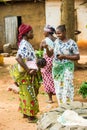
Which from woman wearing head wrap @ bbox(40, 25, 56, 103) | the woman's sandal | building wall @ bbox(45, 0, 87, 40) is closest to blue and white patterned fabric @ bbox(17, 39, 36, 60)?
the woman's sandal

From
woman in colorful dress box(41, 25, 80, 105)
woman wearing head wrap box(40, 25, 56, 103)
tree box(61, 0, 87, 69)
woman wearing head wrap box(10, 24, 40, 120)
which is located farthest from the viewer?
tree box(61, 0, 87, 69)

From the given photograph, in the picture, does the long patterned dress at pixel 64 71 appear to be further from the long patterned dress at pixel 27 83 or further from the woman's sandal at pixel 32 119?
the woman's sandal at pixel 32 119

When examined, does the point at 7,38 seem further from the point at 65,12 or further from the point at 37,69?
the point at 37,69

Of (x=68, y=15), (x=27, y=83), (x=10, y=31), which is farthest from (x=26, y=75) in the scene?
(x=10, y=31)

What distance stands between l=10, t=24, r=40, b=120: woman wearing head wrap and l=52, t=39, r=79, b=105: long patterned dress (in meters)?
0.48

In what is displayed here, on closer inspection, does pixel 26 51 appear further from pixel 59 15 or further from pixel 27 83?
pixel 59 15

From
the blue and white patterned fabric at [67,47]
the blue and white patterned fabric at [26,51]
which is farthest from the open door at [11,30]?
the blue and white patterned fabric at [26,51]

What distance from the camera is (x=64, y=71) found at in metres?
7.49

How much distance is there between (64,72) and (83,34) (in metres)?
13.6

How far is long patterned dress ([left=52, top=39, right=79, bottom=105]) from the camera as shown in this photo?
7.42m

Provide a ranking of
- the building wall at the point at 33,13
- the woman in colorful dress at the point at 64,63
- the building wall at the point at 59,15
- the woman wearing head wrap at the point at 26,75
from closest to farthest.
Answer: the woman wearing head wrap at the point at 26,75 < the woman in colorful dress at the point at 64,63 < the building wall at the point at 59,15 < the building wall at the point at 33,13

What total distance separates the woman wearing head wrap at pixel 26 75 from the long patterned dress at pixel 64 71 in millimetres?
485

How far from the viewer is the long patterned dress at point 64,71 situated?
7.42m

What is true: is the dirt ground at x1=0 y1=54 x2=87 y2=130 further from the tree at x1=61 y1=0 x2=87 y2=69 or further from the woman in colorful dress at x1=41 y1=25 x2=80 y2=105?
the tree at x1=61 y1=0 x2=87 y2=69
